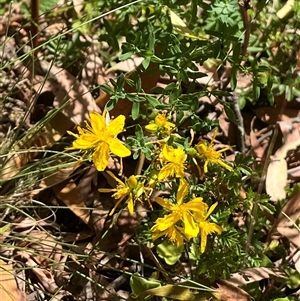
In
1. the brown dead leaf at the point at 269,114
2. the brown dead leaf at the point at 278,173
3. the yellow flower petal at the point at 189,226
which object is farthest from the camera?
the brown dead leaf at the point at 269,114

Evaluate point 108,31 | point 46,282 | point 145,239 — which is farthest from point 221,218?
point 108,31

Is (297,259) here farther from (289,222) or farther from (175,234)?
(175,234)

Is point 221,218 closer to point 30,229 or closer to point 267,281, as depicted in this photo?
point 267,281

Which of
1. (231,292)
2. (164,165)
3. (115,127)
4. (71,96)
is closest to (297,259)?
(231,292)

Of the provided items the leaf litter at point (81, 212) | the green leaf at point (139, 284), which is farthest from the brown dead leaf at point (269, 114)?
the green leaf at point (139, 284)

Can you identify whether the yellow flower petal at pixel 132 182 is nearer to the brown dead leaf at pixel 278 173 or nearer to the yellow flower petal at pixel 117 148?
the yellow flower petal at pixel 117 148

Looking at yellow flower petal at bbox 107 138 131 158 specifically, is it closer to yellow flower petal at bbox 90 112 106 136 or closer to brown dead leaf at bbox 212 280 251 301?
yellow flower petal at bbox 90 112 106 136
